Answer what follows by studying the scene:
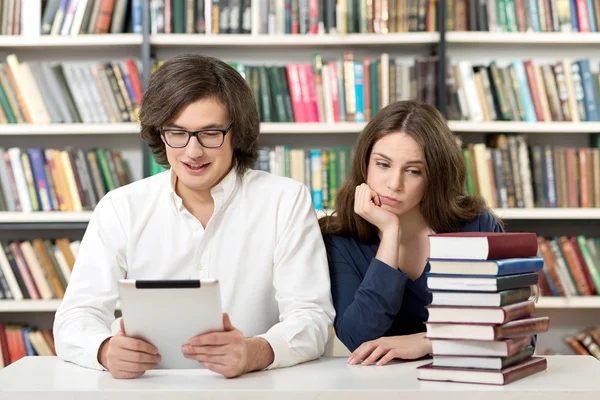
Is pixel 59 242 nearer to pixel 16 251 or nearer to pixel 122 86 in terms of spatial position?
pixel 16 251

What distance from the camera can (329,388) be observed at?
1260 millimetres

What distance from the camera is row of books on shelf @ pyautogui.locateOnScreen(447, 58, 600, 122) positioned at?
10.4 ft

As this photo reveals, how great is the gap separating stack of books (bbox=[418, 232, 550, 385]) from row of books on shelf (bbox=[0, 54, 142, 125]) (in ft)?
6.90

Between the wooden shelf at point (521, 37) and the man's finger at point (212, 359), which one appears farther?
the wooden shelf at point (521, 37)

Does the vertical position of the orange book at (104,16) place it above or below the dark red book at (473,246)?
above

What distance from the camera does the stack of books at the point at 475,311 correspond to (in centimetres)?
129

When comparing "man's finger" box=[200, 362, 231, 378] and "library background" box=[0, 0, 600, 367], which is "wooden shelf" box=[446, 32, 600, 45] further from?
"man's finger" box=[200, 362, 231, 378]

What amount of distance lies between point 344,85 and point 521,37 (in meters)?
0.76

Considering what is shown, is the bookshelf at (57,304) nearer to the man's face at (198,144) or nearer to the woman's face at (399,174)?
the woman's face at (399,174)

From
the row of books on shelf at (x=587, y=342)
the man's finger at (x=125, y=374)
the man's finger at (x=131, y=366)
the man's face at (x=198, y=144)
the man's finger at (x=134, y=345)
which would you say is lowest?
the row of books on shelf at (x=587, y=342)

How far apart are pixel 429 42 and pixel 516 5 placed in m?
0.39

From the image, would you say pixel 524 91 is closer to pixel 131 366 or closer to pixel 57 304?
pixel 57 304

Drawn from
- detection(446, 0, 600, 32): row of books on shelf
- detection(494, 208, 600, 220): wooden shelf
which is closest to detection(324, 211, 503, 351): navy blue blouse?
detection(494, 208, 600, 220): wooden shelf

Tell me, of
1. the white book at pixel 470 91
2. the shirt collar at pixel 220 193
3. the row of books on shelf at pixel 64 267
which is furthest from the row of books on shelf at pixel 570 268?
the shirt collar at pixel 220 193
